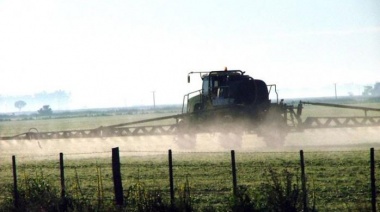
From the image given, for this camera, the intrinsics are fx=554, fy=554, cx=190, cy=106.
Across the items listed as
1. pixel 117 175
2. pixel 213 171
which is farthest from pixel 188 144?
pixel 117 175

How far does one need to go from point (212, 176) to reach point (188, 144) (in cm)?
1076

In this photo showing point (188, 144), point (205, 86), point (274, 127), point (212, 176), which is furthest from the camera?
point (188, 144)

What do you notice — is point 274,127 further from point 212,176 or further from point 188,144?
point 212,176

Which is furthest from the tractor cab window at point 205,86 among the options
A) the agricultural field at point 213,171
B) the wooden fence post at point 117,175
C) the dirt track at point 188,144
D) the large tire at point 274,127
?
the wooden fence post at point 117,175

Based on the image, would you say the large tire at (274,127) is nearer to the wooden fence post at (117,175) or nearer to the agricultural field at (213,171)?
the agricultural field at (213,171)

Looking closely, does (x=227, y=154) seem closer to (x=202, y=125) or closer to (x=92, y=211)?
(x=202, y=125)

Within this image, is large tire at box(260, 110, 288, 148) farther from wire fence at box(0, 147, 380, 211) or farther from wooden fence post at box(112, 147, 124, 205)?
wooden fence post at box(112, 147, 124, 205)

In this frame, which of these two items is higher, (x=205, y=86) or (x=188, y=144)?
(x=205, y=86)

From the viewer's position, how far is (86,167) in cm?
2062

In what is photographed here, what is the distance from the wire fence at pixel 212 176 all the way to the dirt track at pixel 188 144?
9.17ft

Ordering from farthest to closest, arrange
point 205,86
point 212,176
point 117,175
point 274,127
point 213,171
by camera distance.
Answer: point 205,86, point 274,127, point 213,171, point 212,176, point 117,175

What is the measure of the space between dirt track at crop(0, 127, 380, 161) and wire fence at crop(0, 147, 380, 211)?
110 inches

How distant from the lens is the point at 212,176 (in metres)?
16.6

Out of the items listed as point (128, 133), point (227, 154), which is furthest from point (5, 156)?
point (227, 154)
